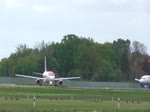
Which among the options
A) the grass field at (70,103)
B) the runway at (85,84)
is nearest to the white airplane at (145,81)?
the runway at (85,84)

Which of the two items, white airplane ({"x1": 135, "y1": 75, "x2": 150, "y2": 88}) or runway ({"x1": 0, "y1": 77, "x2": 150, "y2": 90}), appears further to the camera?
runway ({"x1": 0, "y1": 77, "x2": 150, "y2": 90})

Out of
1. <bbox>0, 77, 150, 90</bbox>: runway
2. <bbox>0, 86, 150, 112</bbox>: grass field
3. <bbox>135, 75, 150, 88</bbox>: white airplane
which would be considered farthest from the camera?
<bbox>0, 77, 150, 90</bbox>: runway

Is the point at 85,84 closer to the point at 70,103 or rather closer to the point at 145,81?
the point at 145,81

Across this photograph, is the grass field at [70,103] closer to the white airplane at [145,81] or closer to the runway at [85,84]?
the white airplane at [145,81]

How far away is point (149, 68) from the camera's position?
7697 inches

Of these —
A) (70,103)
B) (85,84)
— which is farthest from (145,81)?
(70,103)

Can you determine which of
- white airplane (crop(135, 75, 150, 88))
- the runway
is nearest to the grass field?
white airplane (crop(135, 75, 150, 88))

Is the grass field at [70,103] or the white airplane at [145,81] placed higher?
the white airplane at [145,81]

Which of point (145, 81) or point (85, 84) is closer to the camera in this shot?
point (145, 81)

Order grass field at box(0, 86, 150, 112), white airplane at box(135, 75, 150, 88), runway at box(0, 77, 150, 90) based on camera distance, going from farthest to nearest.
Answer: runway at box(0, 77, 150, 90) < white airplane at box(135, 75, 150, 88) < grass field at box(0, 86, 150, 112)

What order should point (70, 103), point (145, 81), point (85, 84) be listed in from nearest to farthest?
point (70, 103), point (145, 81), point (85, 84)

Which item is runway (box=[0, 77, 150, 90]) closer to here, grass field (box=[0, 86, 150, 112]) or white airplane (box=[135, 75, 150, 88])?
white airplane (box=[135, 75, 150, 88])

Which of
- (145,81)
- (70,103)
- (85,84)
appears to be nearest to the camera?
(70,103)

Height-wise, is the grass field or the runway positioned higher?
the runway
